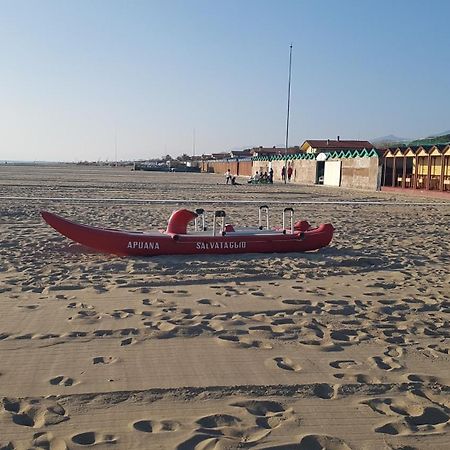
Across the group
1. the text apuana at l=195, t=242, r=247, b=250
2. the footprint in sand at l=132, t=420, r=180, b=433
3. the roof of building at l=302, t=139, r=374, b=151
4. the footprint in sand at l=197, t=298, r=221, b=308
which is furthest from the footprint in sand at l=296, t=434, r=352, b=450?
the roof of building at l=302, t=139, r=374, b=151

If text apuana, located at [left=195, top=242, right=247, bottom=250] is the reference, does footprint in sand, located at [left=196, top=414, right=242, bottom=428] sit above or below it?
below

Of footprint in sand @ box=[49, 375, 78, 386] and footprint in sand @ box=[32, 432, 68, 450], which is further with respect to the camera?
footprint in sand @ box=[49, 375, 78, 386]

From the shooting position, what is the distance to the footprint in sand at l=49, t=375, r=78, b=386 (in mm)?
4488

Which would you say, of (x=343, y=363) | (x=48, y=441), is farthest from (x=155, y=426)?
(x=343, y=363)

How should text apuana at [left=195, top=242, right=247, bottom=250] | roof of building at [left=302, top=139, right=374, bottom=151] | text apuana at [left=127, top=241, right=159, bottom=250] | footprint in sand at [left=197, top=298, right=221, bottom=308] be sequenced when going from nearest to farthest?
1. footprint in sand at [left=197, top=298, right=221, bottom=308]
2. text apuana at [left=127, top=241, right=159, bottom=250]
3. text apuana at [left=195, top=242, right=247, bottom=250]
4. roof of building at [left=302, top=139, right=374, bottom=151]

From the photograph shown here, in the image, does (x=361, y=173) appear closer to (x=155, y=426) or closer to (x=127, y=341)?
(x=127, y=341)

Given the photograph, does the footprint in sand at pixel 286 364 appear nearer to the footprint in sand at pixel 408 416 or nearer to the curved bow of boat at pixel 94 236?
the footprint in sand at pixel 408 416

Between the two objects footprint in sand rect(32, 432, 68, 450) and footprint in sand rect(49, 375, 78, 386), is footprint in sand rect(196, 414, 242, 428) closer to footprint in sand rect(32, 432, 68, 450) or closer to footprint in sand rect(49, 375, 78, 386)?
footprint in sand rect(32, 432, 68, 450)

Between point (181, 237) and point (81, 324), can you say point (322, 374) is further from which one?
point (181, 237)

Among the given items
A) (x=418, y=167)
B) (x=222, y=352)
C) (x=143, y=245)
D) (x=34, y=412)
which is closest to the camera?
(x=34, y=412)

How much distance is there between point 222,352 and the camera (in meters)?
5.26

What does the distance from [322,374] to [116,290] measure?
12.1ft

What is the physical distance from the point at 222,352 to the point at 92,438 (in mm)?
1842

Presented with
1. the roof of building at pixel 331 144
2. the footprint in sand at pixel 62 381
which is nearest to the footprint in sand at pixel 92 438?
the footprint in sand at pixel 62 381
